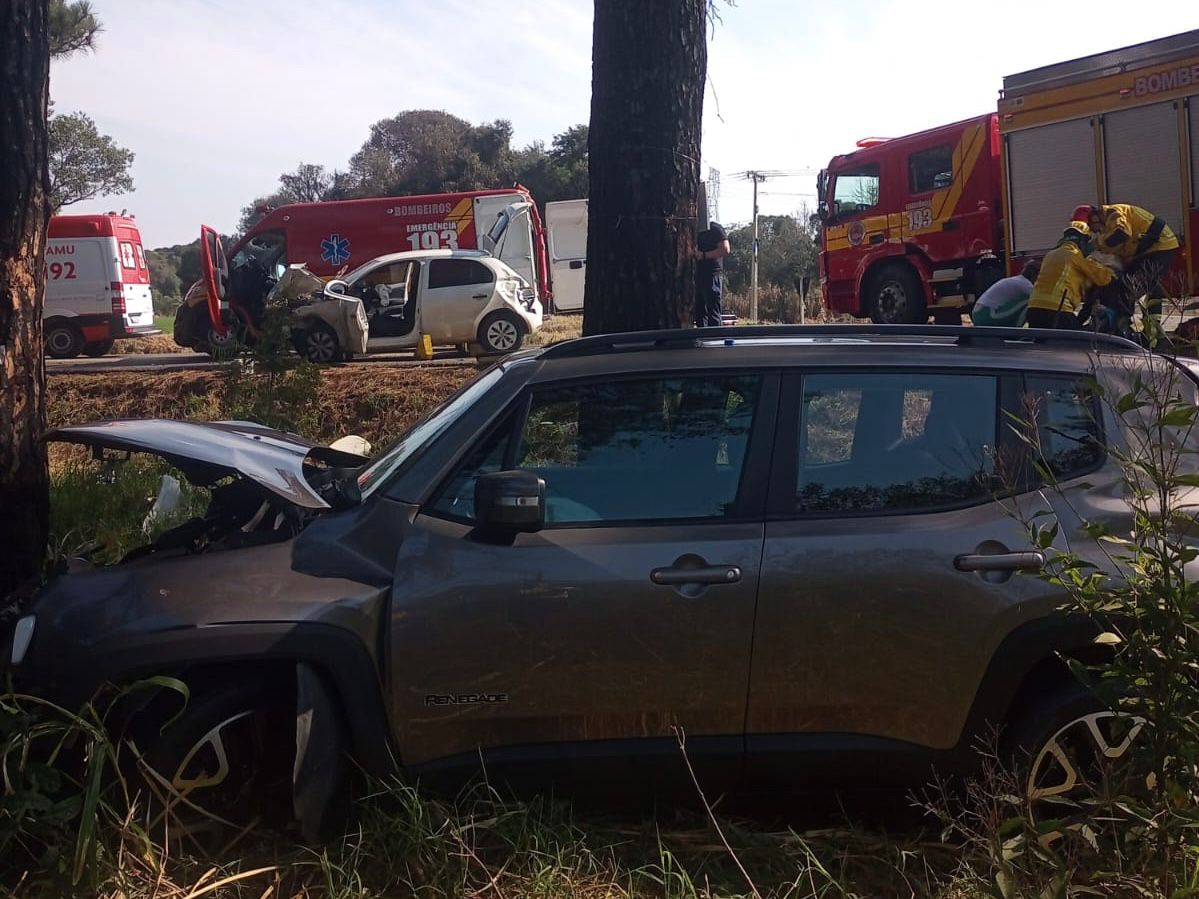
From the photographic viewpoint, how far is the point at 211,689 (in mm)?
3229

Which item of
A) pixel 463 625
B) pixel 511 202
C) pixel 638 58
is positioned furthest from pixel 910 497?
pixel 511 202

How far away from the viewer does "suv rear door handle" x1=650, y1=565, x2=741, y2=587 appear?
10.3 ft

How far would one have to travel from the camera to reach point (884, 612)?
10.4ft

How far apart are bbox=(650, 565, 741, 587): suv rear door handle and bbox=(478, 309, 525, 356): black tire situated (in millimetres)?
13579

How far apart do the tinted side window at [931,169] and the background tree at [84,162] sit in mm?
36557

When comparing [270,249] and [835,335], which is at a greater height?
[270,249]

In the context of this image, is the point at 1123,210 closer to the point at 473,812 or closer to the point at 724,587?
the point at 724,587

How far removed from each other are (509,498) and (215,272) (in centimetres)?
1381

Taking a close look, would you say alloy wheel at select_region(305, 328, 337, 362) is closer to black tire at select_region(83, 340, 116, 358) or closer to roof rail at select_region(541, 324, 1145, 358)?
black tire at select_region(83, 340, 116, 358)

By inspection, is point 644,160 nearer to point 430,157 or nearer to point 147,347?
point 147,347

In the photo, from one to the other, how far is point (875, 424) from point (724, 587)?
2.23ft

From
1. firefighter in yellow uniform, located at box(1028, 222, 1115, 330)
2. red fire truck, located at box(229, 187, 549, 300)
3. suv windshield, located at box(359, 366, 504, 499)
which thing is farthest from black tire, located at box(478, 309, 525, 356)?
suv windshield, located at box(359, 366, 504, 499)

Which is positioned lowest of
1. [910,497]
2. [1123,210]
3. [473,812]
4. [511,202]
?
[473,812]

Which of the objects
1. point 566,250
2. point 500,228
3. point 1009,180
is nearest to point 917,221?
point 1009,180
